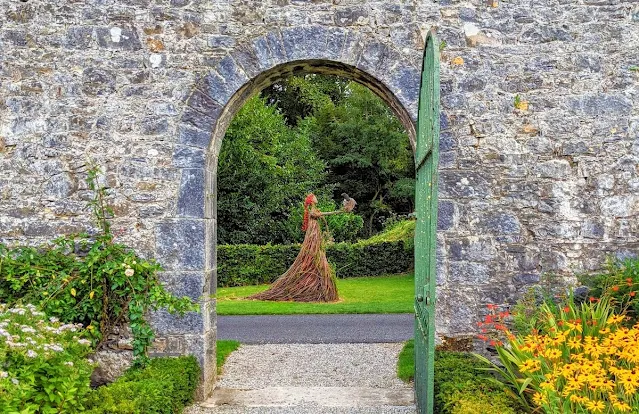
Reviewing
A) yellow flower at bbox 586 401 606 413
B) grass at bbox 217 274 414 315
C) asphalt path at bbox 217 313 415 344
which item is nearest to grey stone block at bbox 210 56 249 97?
yellow flower at bbox 586 401 606 413

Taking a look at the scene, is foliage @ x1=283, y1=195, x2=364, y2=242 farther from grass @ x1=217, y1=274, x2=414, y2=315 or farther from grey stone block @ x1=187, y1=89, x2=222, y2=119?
grey stone block @ x1=187, y1=89, x2=222, y2=119

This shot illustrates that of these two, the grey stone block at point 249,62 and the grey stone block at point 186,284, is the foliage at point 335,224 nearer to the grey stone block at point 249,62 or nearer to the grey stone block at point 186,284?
the grey stone block at point 186,284

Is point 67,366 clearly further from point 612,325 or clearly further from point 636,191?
point 636,191

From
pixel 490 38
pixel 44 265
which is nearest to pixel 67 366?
pixel 44 265

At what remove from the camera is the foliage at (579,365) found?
10.6 feet

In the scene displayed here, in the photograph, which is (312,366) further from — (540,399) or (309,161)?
(309,161)

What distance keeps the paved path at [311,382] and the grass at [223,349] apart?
7 cm

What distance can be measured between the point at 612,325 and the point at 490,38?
7.45 ft

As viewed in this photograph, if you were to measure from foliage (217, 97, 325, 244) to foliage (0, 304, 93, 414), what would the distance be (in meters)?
11.6

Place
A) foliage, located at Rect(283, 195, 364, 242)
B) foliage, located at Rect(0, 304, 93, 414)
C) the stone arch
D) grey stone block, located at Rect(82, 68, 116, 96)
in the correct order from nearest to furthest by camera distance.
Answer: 1. foliage, located at Rect(0, 304, 93, 414)
2. the stone arch
3. grey stone block, located at Rect(82, 68, 116, 96)
4. foliage, located at Rect(283, 195, 364, 242)

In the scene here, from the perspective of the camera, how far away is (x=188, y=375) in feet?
14.8

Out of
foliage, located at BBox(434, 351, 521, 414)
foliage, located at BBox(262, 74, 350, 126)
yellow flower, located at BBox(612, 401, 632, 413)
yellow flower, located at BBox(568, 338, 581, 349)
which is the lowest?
foliage, located at BBox(434, 351, 521, 414)

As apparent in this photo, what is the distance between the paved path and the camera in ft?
15.5

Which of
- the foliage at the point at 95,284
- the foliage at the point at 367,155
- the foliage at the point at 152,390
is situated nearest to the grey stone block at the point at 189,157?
the foliage at the point at 95,284
